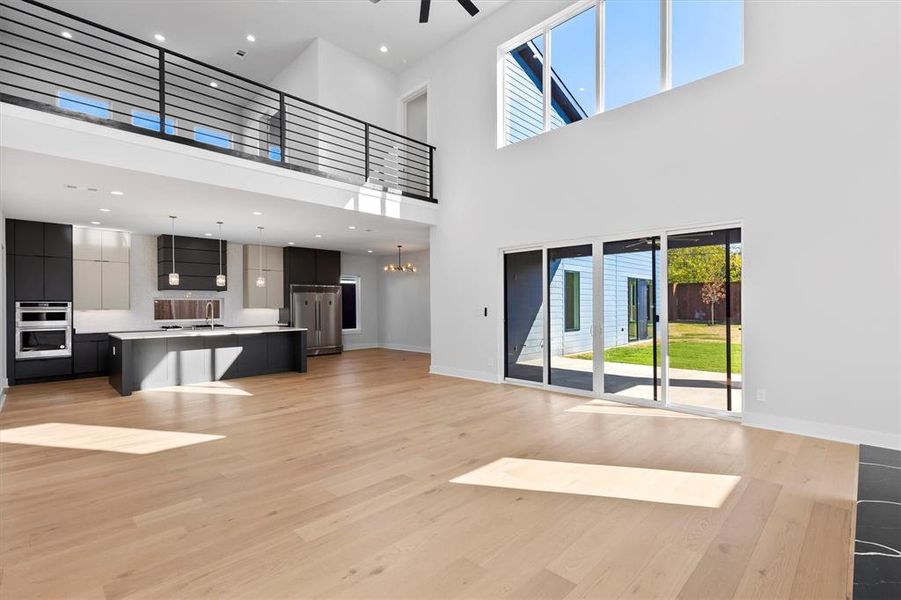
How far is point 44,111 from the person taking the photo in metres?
3.94

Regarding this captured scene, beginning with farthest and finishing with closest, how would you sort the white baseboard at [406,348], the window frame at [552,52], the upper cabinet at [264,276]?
the white baseboard at [406,348], the upper cabinet at [264,276], the window frame at [552,52]

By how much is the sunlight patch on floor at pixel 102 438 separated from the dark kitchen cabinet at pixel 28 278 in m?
3.85

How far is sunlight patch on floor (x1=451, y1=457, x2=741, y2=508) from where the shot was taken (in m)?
2.82

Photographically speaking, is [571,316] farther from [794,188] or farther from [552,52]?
[552,52]

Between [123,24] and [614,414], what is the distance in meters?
9.78

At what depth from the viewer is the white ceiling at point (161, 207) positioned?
14.9 feet

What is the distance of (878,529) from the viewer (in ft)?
4.24

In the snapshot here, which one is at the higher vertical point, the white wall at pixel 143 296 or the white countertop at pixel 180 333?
the white wall at pixel 143 296

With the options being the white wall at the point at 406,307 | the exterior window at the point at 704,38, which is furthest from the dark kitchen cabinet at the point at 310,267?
the exterior window at the point at 704,38

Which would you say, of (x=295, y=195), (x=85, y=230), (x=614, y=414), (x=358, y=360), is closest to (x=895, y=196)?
(x=614, y=414)

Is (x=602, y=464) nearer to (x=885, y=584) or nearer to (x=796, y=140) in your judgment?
(x=885, y=584)

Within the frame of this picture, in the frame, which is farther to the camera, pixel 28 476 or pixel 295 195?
pixel 295 195

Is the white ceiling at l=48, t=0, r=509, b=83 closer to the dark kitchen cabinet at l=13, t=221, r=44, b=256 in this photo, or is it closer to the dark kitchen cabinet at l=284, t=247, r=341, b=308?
the dark kitchen cabinet at l=13, t=221, r=44, b=256

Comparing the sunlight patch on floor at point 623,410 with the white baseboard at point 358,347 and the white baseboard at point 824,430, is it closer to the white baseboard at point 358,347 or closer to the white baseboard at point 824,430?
the white baseboard at point 824,430
